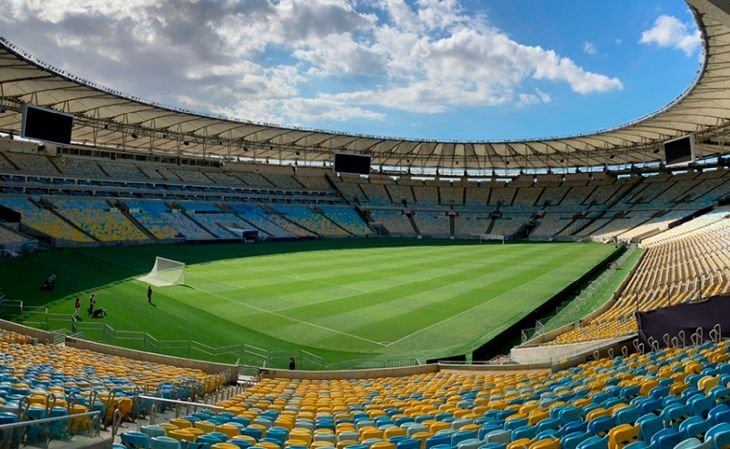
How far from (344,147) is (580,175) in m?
40.5

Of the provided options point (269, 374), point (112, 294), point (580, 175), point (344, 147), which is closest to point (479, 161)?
point (580, 175)

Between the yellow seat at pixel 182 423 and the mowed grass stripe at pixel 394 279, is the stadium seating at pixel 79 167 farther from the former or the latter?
the yellow seat at pixel 182 423

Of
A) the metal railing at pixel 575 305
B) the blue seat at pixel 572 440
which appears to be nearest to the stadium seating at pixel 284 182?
the metal railing at pixel 575 305

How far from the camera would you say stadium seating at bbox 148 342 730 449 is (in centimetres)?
509

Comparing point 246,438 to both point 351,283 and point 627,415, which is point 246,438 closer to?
point 627,415

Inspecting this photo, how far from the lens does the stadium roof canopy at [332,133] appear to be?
106 feet

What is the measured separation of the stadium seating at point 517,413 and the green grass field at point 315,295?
789 cm

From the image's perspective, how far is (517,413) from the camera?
298 inches

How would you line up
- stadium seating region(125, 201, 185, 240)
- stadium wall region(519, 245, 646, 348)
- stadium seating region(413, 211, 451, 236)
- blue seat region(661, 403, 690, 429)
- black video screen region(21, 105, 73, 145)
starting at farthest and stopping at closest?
1. stadium seating region(413, 211, 451, 236)
2. stadium seating region(125, 201, 185, 240)
3. black video screen region(21, 105, 73, 145)
4. stadium wall region(519, 245, 646, 348)
5. blue seat region(661, 403, 690, 429)

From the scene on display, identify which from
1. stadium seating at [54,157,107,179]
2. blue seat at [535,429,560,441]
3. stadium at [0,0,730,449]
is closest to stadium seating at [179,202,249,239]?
stadium at [0,0,730,449]

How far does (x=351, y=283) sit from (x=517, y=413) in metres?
24.3

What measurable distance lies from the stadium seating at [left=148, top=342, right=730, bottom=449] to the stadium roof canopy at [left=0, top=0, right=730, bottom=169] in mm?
7904

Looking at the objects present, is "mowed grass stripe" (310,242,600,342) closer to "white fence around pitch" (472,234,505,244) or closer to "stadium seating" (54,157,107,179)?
"white fence around pitch" (472,234,505,244)

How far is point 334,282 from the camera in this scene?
3192 cm
